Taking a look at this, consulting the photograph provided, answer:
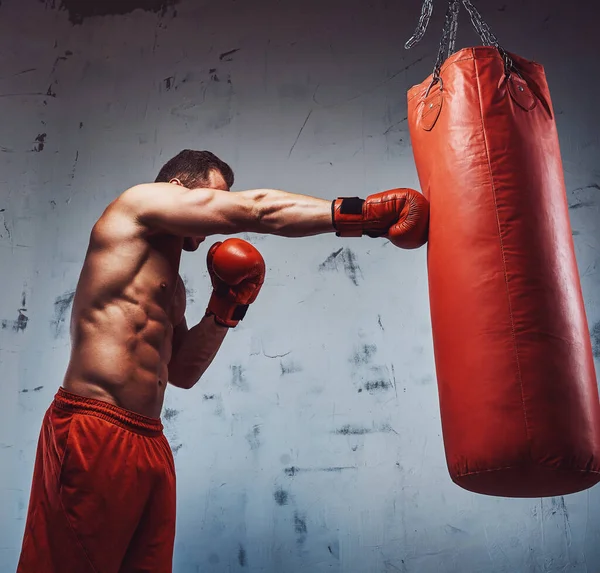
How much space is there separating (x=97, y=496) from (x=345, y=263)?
138 centimetres


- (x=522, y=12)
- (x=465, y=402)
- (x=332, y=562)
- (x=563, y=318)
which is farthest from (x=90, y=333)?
(x=522, y=12)

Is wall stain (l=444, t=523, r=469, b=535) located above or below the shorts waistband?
below

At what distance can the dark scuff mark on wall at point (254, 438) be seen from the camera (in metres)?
2.35

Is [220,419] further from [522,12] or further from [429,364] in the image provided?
[522,12]

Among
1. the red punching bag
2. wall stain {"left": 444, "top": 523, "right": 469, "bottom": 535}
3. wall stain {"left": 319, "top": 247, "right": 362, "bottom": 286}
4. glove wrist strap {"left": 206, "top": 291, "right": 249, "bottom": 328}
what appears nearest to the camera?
the red punching bag

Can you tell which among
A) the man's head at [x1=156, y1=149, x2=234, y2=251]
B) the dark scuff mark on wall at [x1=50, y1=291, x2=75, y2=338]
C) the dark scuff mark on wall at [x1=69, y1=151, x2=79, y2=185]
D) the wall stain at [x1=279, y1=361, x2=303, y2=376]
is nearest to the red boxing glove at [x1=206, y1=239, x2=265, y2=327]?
the man's head at [x1=156, y1=149, x2=234, y2=251]

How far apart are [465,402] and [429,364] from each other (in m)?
1.14

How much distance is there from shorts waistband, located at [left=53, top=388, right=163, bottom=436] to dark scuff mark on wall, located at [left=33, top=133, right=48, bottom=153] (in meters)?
1.54

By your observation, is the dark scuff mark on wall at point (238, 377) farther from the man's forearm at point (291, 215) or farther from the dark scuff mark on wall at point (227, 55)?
the dark scuff mark on wall at point (227, 55)

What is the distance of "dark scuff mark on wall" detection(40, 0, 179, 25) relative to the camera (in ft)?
9.53

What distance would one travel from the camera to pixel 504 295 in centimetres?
128

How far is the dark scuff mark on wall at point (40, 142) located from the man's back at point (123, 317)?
4.36ft

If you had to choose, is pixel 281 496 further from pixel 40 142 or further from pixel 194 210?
pixel 40 142

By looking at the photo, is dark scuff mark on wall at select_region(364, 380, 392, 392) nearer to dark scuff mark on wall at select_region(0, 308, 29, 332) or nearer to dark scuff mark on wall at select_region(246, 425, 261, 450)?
dark scuff mark on wall at select_region(246, 425, 261, 450)
